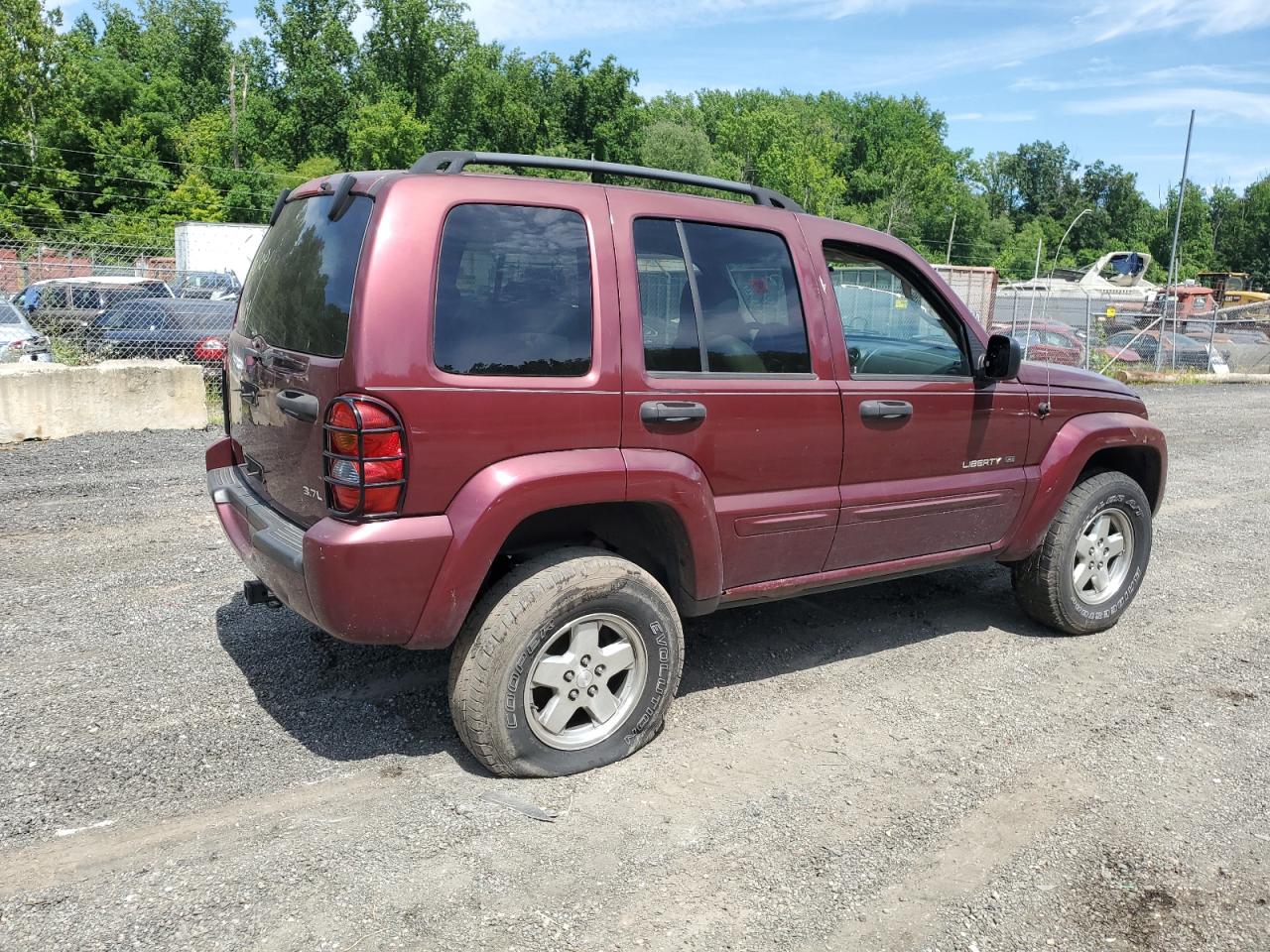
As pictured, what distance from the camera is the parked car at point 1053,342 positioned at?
20922 mm

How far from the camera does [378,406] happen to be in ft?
10.1

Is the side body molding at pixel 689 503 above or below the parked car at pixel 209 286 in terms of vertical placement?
A: below

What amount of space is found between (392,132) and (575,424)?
57.7m

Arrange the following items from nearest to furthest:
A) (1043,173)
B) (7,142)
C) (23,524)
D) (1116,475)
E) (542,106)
A: 1. (1116,475)
2. (23,524)
3. (7,142)
4. (542,106)
5. (1043,173)

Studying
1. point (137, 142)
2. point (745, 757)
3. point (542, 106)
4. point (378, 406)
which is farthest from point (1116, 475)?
point (542, 106)

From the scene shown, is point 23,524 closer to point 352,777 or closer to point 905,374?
point 352,777

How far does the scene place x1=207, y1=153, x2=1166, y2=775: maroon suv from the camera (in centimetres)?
318

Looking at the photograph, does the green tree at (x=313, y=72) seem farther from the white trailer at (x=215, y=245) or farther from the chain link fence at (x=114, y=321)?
the chain link fence at (x=114, y=321)

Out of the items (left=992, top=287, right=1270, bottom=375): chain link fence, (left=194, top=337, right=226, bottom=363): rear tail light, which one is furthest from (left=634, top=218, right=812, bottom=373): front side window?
(left=992, top=287, right=1270, bottom=375): chain link fence

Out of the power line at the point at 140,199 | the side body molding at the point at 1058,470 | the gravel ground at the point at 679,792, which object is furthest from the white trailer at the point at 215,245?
the side body molding at the point at 1058,470

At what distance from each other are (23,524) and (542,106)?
62172 mm

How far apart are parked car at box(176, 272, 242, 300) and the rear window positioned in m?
14.0

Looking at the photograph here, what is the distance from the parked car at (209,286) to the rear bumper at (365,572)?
591 inches

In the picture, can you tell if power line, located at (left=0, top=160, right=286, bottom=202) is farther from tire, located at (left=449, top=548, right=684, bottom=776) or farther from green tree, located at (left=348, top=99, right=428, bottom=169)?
tire, located at (left=449, top=548, right=684, bottom=776)
